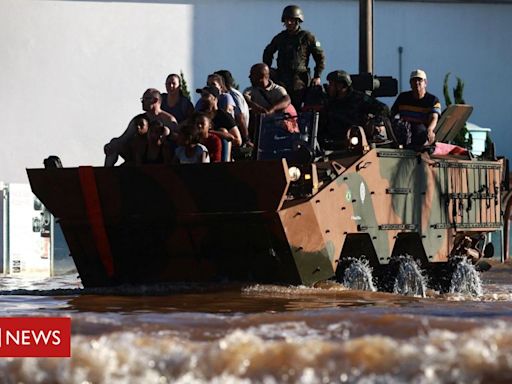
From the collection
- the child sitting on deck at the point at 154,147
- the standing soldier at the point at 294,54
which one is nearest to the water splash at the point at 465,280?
the standing soldier at the point at 294,54

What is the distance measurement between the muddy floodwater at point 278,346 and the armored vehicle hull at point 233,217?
1786mm

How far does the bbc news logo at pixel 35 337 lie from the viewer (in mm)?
9125

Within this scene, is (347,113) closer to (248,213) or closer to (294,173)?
(294,173)

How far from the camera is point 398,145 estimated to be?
1523 centimetres

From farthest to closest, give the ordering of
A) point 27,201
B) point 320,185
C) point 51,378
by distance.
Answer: point 27,201 < point 320,185 < point 51,378

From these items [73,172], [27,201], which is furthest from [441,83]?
[73,172]

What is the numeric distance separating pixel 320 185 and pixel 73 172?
2.13m

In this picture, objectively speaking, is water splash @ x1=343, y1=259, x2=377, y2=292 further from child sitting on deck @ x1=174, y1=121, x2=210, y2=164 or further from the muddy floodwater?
the muddy floodwater

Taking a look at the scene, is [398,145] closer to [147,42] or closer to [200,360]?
[200,360]

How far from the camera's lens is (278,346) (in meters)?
9.07

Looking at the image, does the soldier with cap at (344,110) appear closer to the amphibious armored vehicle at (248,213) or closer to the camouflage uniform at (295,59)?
the amphibious armored vehicle at (248,213)

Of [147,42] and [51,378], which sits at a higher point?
[147,42]

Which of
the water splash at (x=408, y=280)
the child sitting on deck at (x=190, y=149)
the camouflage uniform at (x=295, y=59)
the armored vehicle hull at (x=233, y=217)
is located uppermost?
the camouflage uniform at (x=295, y=59)

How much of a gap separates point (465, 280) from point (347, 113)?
87.4 inches
